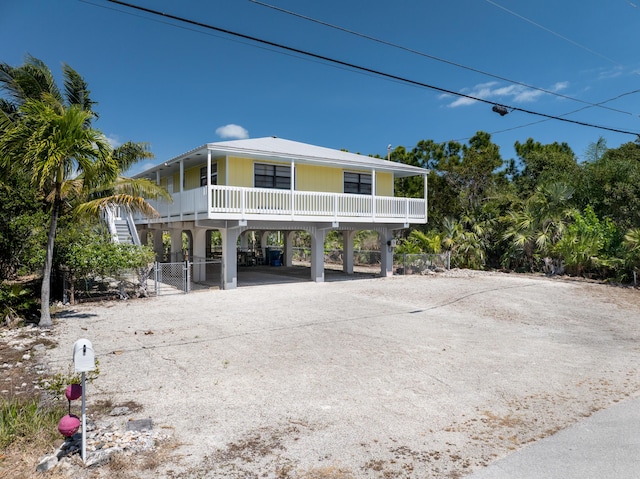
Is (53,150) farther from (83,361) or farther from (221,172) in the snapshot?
(221,172)

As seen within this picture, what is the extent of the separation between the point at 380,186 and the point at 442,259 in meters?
5.27

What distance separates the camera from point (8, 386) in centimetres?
604

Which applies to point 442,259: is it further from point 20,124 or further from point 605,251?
point 20,124

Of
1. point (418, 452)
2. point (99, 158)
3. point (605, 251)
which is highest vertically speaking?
point (99, 158)

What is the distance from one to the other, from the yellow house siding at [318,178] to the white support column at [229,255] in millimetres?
4104

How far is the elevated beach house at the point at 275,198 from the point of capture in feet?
52.4

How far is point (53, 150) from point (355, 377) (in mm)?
7192

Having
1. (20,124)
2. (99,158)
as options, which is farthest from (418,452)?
(20,124)

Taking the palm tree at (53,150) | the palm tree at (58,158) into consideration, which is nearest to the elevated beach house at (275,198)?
the palm tree at (58,158)

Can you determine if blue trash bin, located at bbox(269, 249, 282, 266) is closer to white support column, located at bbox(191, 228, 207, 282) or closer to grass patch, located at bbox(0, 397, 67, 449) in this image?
white support column, located at bbox(191, 228, 207, 282)

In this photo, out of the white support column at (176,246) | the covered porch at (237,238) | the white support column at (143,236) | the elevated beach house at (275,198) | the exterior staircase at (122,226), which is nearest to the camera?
the elevated beach house at (275,198)

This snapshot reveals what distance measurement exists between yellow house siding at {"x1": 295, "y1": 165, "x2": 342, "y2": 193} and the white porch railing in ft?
5.24

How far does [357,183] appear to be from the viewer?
20.7 meters

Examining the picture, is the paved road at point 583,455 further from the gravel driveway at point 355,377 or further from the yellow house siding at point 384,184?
the yellow house siding at point 384,184
